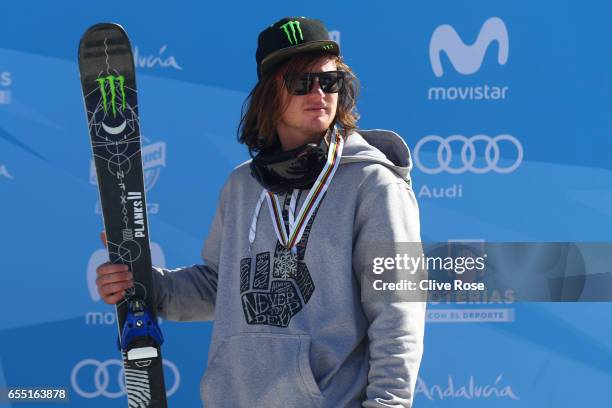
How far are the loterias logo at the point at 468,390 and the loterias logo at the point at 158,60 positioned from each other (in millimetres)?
1663

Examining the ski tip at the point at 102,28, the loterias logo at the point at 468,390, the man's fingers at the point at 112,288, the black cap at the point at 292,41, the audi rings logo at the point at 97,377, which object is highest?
the ski tip at the point at 102,28

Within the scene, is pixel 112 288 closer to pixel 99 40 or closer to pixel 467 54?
pixel 99 40

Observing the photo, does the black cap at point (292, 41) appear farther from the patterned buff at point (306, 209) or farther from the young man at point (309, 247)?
the patterned buff at point (306, 209)

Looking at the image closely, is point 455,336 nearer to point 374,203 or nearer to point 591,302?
point 591,302

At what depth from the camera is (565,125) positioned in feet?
11.8

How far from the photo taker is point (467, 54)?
11.8ft

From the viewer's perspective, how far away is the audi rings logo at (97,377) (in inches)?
144

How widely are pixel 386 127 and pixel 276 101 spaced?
1469mm

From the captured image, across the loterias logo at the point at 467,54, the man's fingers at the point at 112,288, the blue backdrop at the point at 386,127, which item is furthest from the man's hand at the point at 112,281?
the loterias logo at the point at 467,54

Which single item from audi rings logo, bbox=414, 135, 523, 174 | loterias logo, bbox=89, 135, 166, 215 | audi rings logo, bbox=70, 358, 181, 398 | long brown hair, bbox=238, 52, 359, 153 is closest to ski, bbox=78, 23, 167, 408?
long brown hair, bbox=238, 52, 359, 153

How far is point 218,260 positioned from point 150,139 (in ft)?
4.53

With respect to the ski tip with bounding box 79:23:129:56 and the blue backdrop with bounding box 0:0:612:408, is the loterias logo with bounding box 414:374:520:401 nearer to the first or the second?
the blue backdrop with bounding box 0:0:612:408

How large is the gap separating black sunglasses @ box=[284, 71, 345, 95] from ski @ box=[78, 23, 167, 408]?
0.66 meters

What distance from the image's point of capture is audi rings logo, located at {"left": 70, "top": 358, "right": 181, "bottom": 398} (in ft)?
12.0
